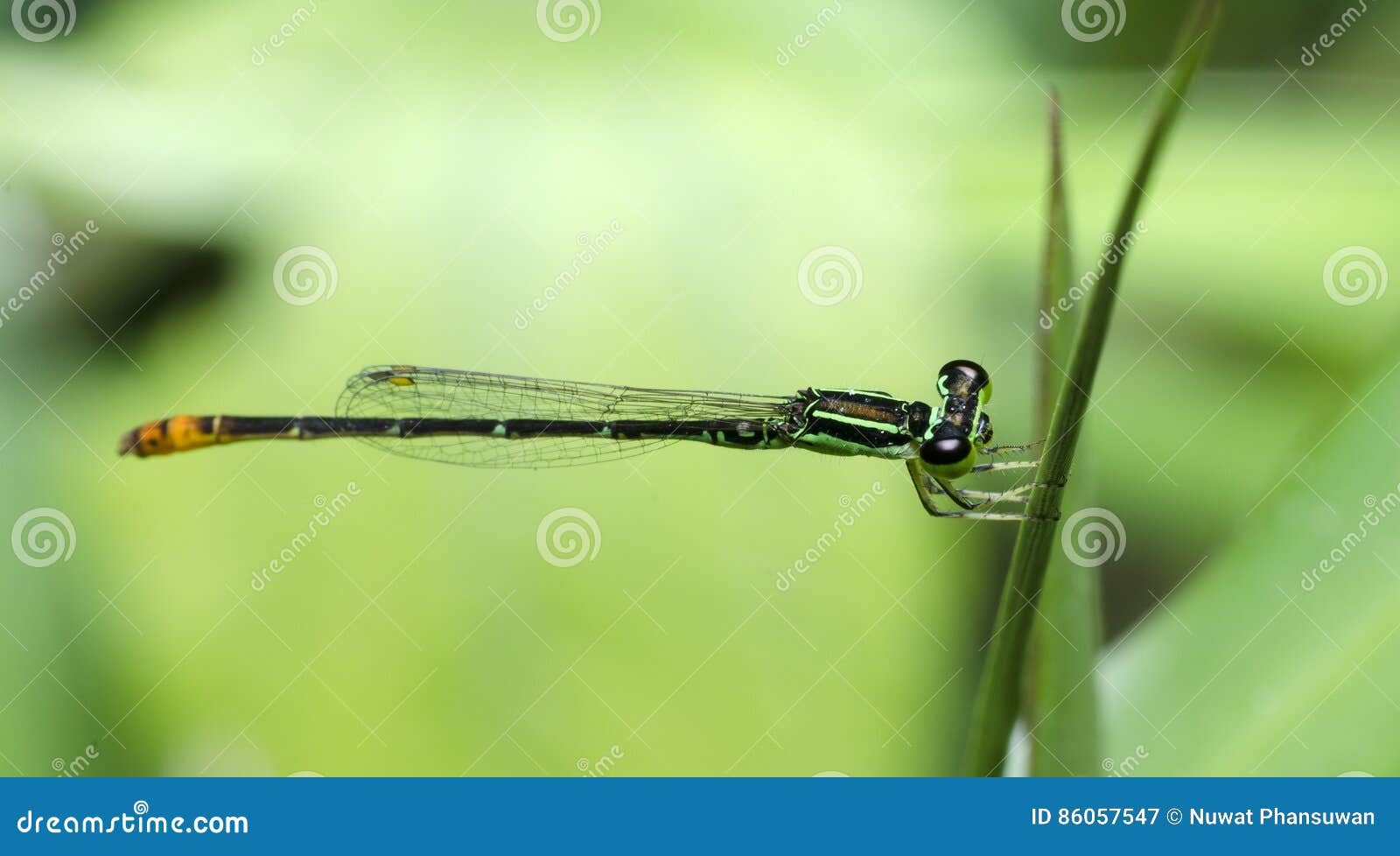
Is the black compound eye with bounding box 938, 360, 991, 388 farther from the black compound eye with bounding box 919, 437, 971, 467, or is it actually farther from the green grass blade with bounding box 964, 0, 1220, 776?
the green grass blade with bounding box 964, 0, 1220, 776

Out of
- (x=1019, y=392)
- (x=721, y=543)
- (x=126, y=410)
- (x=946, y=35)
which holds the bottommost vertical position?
(x=126, y=410)

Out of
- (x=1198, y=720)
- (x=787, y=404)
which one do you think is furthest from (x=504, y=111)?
(x=1198, y=720)

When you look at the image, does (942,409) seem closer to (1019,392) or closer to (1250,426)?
(1019,392)

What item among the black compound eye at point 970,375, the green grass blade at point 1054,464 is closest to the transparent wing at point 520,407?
the black compound eye at point 970,375

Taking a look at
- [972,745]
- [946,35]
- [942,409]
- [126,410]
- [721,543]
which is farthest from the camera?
[946,35]

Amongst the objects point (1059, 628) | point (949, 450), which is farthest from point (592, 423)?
point (1059, 628)

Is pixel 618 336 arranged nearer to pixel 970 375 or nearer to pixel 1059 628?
pixel 970 375
